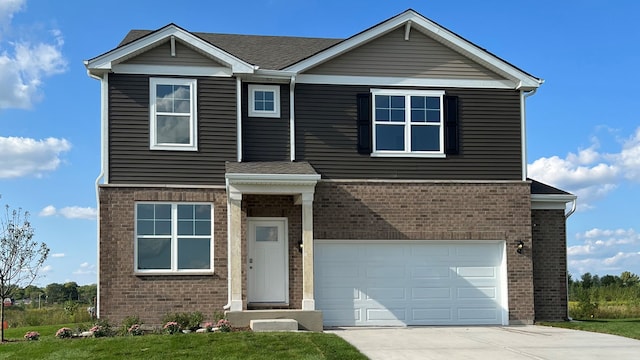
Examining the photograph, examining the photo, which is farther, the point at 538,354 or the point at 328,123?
the point at 328,123

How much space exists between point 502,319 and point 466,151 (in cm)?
423

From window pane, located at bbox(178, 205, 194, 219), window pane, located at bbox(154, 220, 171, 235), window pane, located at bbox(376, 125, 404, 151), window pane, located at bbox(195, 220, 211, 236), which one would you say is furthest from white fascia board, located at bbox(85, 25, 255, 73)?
window pane, located at bbox(154, 220, 171, 235)

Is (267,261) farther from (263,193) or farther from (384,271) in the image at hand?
(384,271)

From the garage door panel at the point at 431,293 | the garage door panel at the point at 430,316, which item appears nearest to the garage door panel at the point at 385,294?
the garage door panel at the point at 431,293

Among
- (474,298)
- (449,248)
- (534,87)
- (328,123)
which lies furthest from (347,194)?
(534,87)

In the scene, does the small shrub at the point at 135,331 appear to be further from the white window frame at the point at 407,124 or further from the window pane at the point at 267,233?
the white window frame at the point at 407,124

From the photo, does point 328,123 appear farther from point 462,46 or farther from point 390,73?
point 462,46

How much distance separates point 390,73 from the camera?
1850 cm

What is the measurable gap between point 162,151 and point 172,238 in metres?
2.03

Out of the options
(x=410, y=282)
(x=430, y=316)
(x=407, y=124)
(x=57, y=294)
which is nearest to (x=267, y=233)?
(x=410, y=282)

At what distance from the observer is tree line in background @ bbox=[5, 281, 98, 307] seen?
24630mm

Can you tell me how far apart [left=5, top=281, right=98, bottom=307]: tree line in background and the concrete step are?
29.7ft

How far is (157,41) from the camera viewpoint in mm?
17297

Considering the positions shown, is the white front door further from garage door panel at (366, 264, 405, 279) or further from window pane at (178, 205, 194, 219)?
garage door panel at (366, 264, 405, 279)
